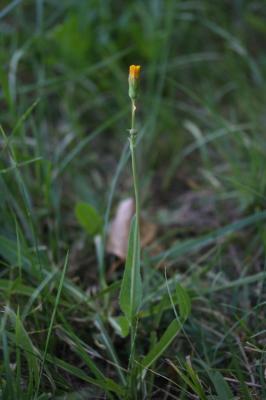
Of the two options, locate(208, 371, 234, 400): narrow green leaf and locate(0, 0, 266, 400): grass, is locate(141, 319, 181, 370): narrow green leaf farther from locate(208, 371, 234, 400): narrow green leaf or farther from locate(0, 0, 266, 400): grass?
locate(208, 371, 234, 400): narrow green leaf

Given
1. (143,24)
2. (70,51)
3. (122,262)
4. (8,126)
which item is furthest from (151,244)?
(143,24)

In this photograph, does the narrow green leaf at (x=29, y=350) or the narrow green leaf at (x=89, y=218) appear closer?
the narrow green leaf at (x=29, y=350)

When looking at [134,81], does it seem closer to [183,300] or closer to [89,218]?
[183,300]

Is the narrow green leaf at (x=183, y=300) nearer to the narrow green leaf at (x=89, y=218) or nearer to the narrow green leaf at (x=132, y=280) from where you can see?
the narrow green leaf at (x=132, y=280)

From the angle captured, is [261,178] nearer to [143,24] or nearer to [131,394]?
[131,394]

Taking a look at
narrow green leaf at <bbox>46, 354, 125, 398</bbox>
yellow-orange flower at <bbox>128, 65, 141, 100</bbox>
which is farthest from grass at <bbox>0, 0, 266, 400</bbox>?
yellow-orange flower at <bbox>128, 65, 141, 100</bbox>

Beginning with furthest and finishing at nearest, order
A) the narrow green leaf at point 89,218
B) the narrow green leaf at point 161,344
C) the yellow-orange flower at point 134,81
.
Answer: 1. the narrow green leaf at point 89,218
2. the narrow green leaf at point 161,344
3. the yellow-orange flower at point 134,81

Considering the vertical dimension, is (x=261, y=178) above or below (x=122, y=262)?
above

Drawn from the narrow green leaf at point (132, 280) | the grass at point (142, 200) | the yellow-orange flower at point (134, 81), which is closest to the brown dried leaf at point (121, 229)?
the grass at point (142, 200)
